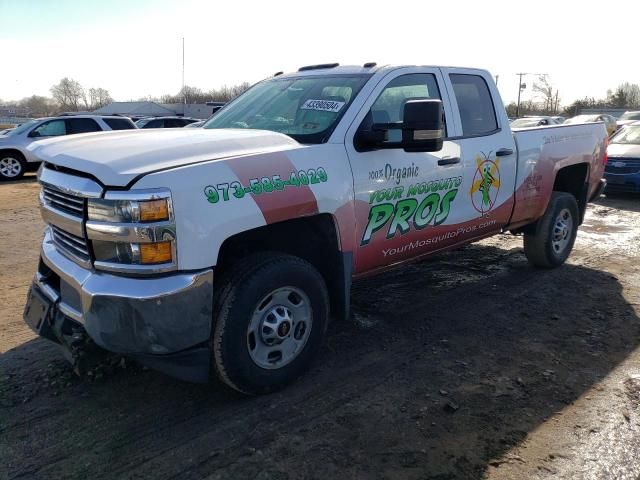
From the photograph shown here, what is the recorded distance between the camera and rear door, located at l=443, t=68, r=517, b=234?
455 centimetres

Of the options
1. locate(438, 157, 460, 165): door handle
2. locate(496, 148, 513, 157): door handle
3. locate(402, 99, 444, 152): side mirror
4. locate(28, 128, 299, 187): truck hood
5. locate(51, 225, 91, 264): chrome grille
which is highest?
locate(402, 99, 444, 152): side mirror

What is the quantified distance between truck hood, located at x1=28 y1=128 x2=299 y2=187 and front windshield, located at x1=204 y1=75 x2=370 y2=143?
0.80 feet

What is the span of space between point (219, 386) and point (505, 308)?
2.72m

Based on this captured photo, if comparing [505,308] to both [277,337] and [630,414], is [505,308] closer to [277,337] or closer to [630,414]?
[630,414]

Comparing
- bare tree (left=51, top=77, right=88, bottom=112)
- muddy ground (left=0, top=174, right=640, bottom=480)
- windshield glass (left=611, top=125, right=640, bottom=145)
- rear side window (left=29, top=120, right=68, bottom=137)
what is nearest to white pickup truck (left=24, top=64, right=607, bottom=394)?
muddy ground (left=0, top=174, right=640, bottom=480)

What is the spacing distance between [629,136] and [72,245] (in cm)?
1281

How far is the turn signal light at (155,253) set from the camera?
107 inches

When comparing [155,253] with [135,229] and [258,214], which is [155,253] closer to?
[135,229]

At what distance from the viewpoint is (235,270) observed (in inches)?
124

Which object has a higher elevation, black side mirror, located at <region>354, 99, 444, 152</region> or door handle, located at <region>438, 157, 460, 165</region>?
black side mirror, located at <region>354, 99, 444, 152</region>

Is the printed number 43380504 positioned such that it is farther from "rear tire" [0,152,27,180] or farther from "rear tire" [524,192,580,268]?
"rear tire" [0,152,27,180]

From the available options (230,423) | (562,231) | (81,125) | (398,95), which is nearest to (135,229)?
(230,423)

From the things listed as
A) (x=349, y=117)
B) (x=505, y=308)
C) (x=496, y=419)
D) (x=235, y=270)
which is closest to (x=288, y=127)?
(x=349, y=117)

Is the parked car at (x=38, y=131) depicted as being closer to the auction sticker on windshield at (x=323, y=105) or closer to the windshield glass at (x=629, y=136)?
the auction sticker on windshield at (x=323, y=105)
